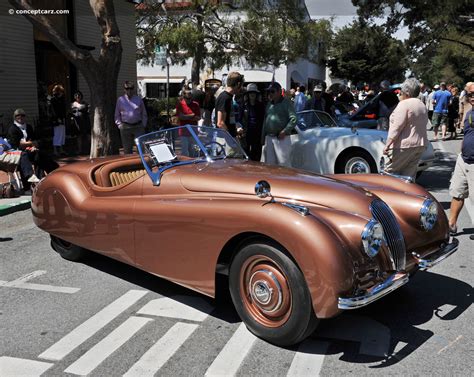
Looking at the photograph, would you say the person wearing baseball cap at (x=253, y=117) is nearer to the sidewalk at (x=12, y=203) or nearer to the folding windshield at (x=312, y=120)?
the folding windshield at (x=312, y=120)

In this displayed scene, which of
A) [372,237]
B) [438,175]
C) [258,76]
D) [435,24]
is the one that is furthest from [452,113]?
[258,76]

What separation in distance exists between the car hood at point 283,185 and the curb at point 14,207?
14.4 ft

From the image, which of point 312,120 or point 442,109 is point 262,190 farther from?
point 442,109

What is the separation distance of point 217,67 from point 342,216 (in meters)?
18.3

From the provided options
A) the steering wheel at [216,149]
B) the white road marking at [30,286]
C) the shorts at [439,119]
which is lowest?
the white road marking at [30,286]

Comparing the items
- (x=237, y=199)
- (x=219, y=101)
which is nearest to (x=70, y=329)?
(x=237, y=199)

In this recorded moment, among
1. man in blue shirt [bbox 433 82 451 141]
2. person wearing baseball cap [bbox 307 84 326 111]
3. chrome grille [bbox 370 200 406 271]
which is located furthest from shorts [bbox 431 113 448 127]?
chrome grille [bbox 370 200 406 271]

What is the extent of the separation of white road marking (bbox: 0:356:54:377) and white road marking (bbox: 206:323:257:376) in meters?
1.07

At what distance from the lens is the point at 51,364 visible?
314 cm

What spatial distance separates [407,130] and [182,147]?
9.53 feet

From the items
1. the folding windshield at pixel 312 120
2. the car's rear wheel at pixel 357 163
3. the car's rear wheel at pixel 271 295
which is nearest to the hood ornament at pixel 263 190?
the car's rear wheel at pixel 271 295

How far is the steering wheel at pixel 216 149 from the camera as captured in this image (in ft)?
14.7

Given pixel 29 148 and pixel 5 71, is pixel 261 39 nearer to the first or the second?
pixel 5 71

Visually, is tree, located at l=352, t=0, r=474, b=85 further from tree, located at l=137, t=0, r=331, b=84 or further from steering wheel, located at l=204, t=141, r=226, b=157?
steering wheel, located at l=204, t=141, r=226, b=157
